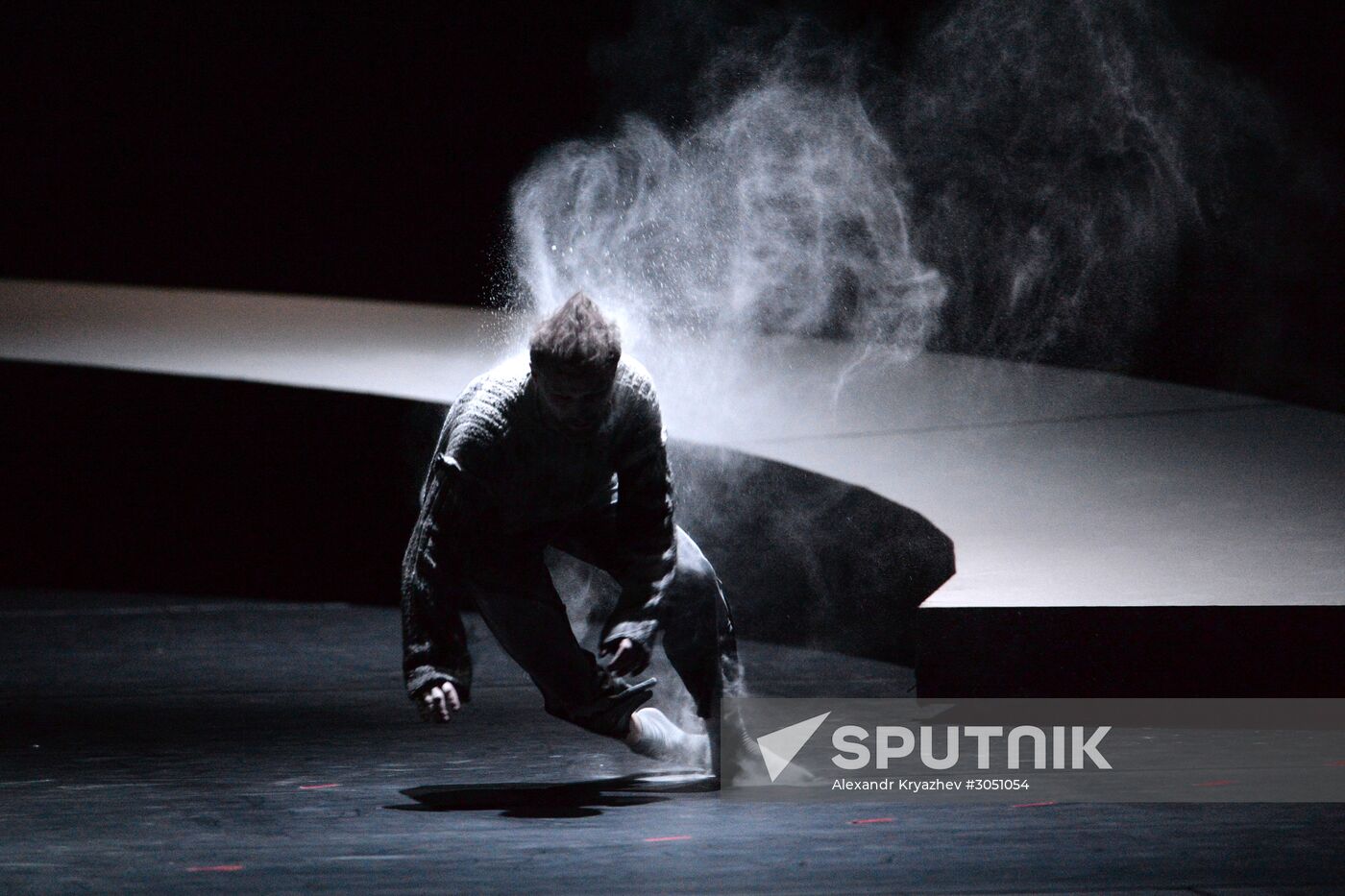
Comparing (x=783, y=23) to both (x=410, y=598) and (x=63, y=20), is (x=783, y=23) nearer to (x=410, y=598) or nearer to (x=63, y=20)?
(x=63, y=20)

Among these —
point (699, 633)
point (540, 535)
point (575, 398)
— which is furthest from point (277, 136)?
point (575, 398)

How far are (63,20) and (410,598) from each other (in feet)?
26.5

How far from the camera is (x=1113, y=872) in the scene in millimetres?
3373

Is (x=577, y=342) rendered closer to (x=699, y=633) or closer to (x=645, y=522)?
(x=645, y=522)

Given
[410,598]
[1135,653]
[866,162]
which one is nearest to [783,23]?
[866,162]

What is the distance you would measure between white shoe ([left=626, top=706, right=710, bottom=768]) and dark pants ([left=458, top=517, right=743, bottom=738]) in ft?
0.37

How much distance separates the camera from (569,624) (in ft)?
13.5

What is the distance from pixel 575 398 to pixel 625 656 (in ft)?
1.80

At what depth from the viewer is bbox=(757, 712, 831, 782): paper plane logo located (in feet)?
14.1

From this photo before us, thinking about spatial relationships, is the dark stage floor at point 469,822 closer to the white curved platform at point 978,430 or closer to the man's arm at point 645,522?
the man's arm at point 645,522

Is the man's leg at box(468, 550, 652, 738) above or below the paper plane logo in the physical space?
above

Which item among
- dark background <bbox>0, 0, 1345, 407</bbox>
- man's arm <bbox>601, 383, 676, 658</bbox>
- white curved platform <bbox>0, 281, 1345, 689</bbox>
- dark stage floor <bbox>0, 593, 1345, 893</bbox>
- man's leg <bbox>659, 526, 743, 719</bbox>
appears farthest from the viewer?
dark background <bbox>0, 0, 1345, 407</bbox>

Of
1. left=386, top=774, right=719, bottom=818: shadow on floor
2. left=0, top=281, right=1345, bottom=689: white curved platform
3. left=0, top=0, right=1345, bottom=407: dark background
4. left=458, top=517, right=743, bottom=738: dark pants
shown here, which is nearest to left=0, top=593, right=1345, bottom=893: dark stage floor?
left=386, top=774, right=719, bottom=818: shadow on floor

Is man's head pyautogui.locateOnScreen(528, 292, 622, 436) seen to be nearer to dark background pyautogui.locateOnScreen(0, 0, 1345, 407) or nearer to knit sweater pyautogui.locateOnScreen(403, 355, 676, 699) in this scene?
knit sweater pyautogui.locateOnScreen(403, 355, 676, 699)
